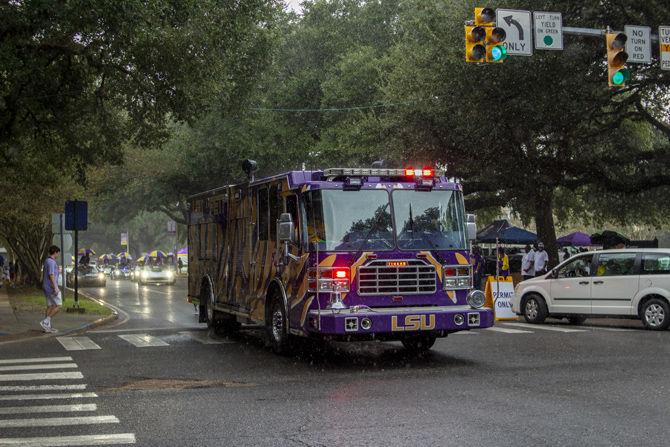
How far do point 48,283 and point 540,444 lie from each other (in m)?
12.8

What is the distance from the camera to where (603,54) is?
20391 mm

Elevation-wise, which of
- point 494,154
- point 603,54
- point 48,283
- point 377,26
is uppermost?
point 377,26

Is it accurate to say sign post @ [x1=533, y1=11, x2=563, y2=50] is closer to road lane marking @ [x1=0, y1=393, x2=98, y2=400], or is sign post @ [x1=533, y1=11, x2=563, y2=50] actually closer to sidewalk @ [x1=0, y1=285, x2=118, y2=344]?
road lane marking @ [x1=0, y1=393, x2=98, y2=400]

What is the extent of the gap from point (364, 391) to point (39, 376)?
4.81m

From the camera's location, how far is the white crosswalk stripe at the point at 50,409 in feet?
23.1

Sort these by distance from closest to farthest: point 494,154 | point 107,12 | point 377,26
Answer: point 107,12, point 494,154, point 377,26

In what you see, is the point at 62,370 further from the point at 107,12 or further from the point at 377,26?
the point at 377,26

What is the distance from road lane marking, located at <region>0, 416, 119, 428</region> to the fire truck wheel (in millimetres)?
6204

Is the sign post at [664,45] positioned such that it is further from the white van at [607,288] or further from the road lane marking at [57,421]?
the road lane marking at [57,421]

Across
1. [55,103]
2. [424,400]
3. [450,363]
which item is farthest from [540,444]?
[55,103]

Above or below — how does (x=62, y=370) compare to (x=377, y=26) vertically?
below

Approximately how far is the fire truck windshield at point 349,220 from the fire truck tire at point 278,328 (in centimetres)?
162

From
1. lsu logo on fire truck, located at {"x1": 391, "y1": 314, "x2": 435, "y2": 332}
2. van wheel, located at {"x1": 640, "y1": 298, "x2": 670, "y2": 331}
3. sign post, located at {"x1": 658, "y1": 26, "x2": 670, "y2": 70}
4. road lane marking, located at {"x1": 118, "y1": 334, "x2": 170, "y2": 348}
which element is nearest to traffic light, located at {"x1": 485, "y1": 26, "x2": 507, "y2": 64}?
sign post, located at {"x1": 658, "y1": 26, "x2": 670, "y2": 70}

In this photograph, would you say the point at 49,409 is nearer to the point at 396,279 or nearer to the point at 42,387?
the point at 42,387
